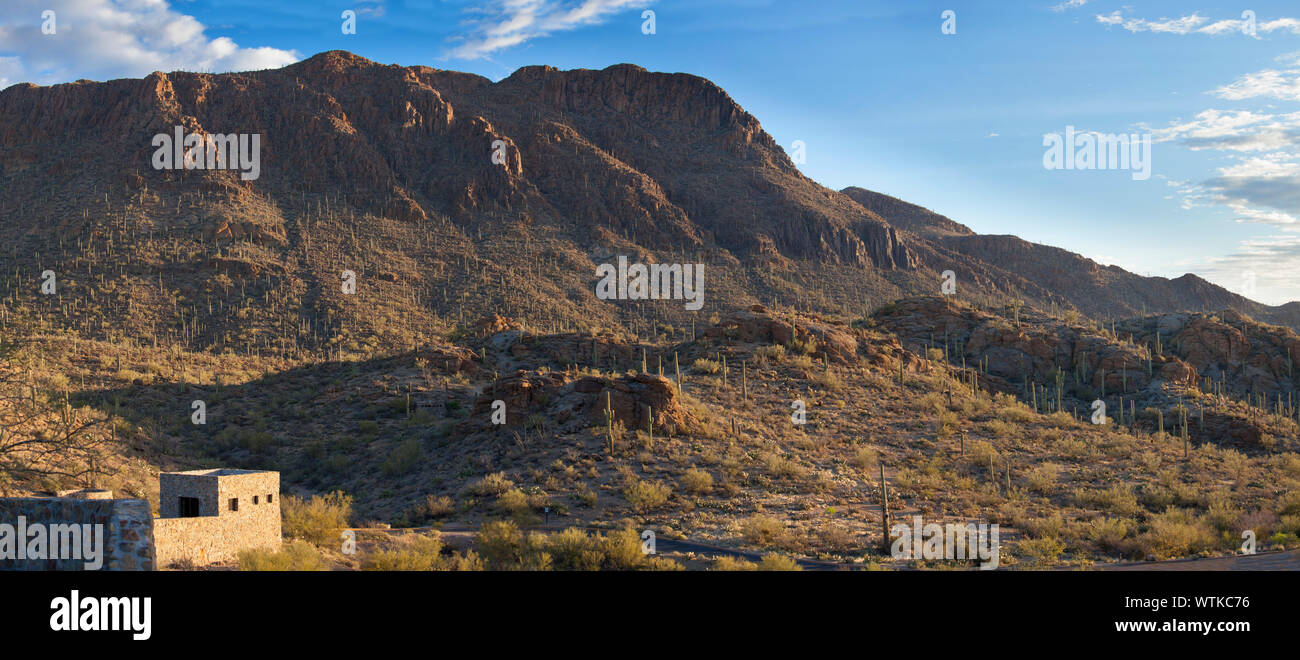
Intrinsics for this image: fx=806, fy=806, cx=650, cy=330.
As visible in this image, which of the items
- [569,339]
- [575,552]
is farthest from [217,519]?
[569,339]

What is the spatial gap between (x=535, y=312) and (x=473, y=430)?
128 feet

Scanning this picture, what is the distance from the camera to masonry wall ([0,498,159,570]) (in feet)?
45.1

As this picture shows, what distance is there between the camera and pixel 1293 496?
24.1m

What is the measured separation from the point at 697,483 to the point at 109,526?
16696mm

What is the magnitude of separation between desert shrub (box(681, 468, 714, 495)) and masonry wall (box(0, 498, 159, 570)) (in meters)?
15.9

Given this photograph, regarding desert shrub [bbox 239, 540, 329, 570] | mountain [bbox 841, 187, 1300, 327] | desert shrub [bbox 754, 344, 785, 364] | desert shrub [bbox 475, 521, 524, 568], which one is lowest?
desert shrub [bbox 475, 521, 524, 568]

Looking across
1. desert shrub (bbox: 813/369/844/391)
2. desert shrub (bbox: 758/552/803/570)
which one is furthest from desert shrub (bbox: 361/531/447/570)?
desert shrub (bbox: 813/369/844/391)

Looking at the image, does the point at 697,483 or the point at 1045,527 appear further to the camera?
the point at 697,483

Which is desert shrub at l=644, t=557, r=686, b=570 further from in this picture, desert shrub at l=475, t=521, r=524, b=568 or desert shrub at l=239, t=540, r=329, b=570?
desert shrub at l=239, t=540, r=329, b=570

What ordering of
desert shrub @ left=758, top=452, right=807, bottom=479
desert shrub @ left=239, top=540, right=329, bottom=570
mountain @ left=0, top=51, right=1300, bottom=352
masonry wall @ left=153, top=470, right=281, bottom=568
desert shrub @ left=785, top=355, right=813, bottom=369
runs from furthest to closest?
mountain @ left=0, top=51, right=1300, bottom=352 < desert shrub @ left=785, top=355, right=813, bottom=369 < desert shrub @ left=758, top=452, right=807, bottom=479 < desert shrub @ left=239, top=540, right=329, bottom=570 < masonry wall @ left=153, top=470, right=281, bottom=568

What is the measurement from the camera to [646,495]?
25.0 m

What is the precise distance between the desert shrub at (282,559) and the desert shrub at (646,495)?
396 inches

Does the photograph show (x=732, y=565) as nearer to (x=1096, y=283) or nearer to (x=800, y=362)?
(x=800, y=362)
